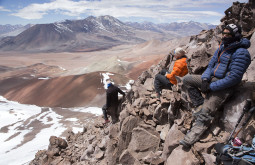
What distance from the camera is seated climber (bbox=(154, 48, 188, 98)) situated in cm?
672

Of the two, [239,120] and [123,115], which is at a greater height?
[239,120]

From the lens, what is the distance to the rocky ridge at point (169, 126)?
4.88m

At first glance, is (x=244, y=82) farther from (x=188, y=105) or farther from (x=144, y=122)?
(x=144, y=122)

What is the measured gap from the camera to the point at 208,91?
514 cm

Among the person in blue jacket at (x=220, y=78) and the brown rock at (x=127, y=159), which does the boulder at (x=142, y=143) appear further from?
the person in blue jacket at (x=220, y=78)

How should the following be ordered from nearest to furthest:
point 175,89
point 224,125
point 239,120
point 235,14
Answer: point 239,120
point 224,125
point 175,89
point 235,14

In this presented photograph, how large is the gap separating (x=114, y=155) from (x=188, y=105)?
354cm

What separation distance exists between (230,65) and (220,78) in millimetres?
403

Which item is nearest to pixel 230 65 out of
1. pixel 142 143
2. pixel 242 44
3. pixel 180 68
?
pixel 242 44

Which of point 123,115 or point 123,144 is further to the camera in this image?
point 123,115

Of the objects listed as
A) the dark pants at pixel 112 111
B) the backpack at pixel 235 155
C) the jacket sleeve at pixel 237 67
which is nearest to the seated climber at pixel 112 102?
the dark pants at pixel 112 111

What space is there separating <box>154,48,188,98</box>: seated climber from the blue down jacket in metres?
1.62

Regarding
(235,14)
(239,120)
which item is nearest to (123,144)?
(239,120)

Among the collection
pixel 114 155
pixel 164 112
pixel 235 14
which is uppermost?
pixel 235 14
